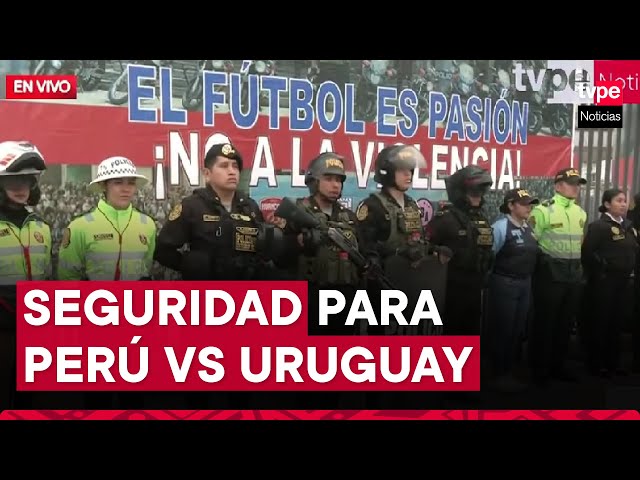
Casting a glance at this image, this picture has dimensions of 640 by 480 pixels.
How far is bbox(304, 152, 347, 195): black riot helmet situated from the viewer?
338cm

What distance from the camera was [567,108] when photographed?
3492 millimetres

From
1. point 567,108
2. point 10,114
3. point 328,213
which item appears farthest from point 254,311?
point 567,108

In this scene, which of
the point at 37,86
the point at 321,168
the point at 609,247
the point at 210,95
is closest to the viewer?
the point at 37,86

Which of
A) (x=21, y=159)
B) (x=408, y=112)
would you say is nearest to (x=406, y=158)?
(x=408, y=112)

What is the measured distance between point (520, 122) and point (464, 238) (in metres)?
0.63

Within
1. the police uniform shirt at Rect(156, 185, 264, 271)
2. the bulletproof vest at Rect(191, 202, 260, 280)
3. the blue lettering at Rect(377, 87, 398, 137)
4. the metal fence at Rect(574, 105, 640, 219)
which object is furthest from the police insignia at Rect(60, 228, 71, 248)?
the metal fence at Rect(574, 105, 640, 219)

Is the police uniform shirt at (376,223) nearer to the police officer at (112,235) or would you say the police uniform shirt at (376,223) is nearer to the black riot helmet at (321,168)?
the black riot helmet at (321,168)

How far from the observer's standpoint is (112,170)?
3236mm

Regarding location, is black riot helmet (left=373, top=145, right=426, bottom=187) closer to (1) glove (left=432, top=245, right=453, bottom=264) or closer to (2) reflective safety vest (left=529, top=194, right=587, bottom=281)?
(1) glove (left=432, top=245, right=453, bottom=264)

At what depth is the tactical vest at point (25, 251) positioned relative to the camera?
3.26 meters

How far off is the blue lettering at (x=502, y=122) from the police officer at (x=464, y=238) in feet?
0.61

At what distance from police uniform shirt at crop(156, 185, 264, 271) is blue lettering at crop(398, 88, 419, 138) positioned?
2.62 ft

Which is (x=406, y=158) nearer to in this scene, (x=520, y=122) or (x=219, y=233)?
(x=520, y=122)
